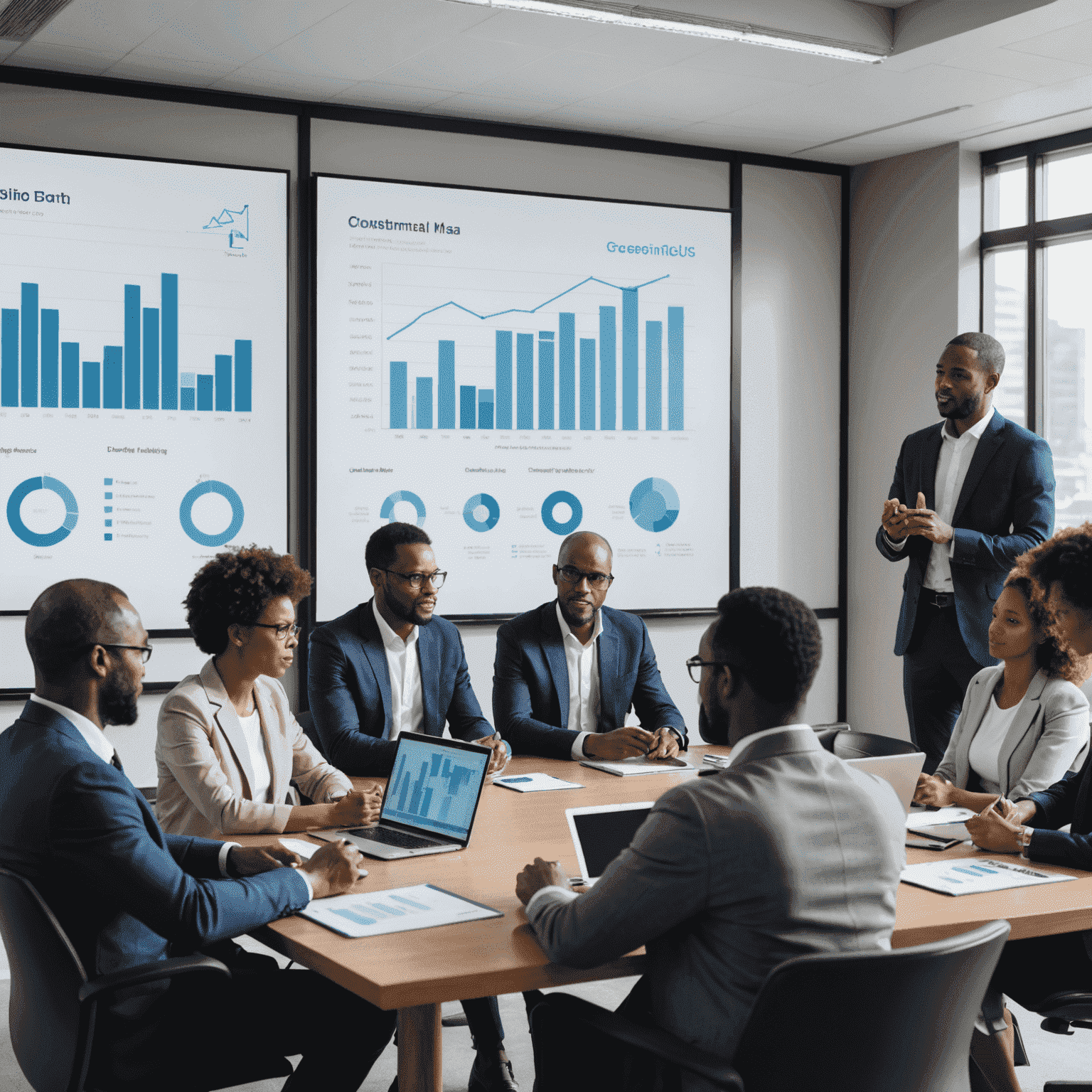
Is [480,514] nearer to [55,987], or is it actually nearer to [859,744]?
[859,744]

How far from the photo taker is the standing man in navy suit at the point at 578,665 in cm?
403

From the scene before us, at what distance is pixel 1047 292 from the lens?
6012 millimetres

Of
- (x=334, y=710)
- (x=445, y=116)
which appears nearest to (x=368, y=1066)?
(x=334, y=710)

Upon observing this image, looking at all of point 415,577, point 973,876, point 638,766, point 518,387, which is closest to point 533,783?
point 638,766

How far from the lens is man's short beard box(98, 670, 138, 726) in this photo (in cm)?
218

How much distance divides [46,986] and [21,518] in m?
3.21

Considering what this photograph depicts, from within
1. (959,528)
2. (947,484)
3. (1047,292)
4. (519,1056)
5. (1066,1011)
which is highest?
(1047,292)

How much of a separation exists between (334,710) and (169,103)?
9.35 feet

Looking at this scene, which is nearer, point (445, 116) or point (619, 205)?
point (445, 116)

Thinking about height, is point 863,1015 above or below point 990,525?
below

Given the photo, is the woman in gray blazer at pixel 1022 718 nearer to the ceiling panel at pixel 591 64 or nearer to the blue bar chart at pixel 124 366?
the ceiling panel at pixel 591 64

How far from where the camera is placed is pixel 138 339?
16.9 ft

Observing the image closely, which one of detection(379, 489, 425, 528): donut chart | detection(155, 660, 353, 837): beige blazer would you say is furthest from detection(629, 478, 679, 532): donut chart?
detection(155, 660, 353, 837): beige blazer

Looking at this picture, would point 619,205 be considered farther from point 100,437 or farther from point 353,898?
point 353,898
